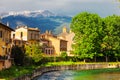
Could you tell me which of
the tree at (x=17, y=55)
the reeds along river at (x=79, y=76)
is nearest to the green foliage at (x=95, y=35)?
the reeds along river at (x=79, y=76)

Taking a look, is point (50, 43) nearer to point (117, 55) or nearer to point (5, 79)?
point (117, 55)

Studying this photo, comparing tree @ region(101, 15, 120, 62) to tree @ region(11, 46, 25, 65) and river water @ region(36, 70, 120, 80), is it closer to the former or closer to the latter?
river water @ region(36, 70, 120, 80)

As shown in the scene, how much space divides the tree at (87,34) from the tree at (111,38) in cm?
328

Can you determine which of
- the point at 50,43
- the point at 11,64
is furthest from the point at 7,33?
the point at 50,43

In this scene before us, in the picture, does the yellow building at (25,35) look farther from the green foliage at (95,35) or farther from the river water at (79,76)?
the river water at (79,76)

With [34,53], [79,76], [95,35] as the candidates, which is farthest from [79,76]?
[95,35]

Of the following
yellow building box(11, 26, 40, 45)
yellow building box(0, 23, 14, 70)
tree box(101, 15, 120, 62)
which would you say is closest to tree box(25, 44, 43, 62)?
yellow building box(11, 26, 40, 45)

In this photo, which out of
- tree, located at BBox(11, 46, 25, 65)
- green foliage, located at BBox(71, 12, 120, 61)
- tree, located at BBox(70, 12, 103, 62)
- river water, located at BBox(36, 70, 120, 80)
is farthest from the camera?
green foliage, located at BBox(71, 12, 120, 61)

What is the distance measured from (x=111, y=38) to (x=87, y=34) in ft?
33.5

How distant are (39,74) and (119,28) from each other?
57.5 meters

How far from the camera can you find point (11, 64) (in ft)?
300

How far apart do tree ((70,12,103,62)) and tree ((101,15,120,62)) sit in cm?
328

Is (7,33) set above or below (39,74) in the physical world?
above

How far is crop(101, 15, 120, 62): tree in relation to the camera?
458 ft
